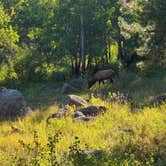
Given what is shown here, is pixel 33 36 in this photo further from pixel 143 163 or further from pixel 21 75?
pixel 143 163

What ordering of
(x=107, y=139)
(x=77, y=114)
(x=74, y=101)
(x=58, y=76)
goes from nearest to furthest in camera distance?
(x=107, y=139) → (x=77, y=114) → (x=74, y=101) → (x=58, y=76)

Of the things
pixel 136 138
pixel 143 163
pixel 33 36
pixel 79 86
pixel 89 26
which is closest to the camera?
pixel 143 163

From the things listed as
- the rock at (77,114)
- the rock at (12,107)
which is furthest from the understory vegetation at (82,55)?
the rock at (77,114)

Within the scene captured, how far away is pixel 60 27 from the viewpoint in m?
40.3

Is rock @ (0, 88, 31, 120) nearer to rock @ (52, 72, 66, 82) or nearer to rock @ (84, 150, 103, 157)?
rock @ (84, 150, 103, 157)

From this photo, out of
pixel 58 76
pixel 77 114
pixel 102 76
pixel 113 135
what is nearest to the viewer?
pixel 113 135

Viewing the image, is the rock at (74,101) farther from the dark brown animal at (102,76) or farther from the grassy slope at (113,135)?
the dark brown animal at (102,76)

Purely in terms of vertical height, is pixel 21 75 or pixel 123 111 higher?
pixel 123 111

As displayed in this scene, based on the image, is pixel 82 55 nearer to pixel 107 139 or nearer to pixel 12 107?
pixel 12 107

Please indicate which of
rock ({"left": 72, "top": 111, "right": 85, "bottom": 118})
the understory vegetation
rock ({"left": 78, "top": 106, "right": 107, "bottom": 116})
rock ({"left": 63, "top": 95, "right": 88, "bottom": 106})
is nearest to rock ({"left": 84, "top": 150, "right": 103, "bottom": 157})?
the understory vegetation

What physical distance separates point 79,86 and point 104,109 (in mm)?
19417

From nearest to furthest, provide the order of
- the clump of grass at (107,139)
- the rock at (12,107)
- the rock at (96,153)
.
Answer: the clump of grass at (107,139), the rock at (96,153), the rock at (12,107)

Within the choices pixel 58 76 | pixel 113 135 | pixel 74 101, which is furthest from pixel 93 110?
pixel 58 76

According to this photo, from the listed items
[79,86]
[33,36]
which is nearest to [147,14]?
[79,86]
